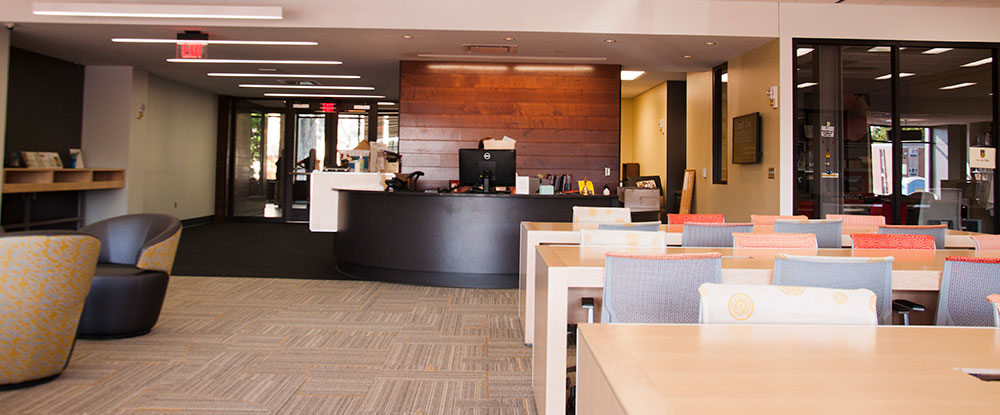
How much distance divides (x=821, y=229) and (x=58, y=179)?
9411 mm

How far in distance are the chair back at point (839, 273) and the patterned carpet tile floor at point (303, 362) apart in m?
1.29

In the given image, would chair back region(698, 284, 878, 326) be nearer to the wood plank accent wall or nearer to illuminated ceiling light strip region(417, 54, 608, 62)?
illuminated ceiling light strip region(417, 54, 608, 62)

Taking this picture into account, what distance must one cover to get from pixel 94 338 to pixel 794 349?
4057mm

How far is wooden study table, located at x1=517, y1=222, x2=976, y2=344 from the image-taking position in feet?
12.3

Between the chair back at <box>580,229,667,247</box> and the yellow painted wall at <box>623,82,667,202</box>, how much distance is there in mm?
7967

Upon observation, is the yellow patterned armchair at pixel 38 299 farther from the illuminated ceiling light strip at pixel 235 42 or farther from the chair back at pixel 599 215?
the illuminated ceiling light strip at pixel 235 42

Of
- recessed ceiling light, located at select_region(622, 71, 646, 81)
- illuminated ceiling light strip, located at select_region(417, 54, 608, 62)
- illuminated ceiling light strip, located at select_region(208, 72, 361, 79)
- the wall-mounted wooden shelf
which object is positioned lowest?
the wall-mounted wooden shelf

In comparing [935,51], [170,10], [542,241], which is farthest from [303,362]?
[935,51]

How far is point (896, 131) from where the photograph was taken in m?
7.12

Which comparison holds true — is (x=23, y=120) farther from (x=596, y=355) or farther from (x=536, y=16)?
(x=596, y=355)

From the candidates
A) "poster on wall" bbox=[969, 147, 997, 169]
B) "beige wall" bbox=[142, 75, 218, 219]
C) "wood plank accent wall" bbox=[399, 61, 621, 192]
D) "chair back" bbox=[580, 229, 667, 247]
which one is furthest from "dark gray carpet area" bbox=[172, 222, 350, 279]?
"poster on wall" bbox=[969, 147, 997, 169]

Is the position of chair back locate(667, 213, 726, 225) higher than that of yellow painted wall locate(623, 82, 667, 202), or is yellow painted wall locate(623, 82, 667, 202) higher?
yellow painted wall locate(623, 82, 667, 202)

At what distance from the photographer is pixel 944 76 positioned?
23.6ft

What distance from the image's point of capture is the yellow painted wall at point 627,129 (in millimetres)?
12938
